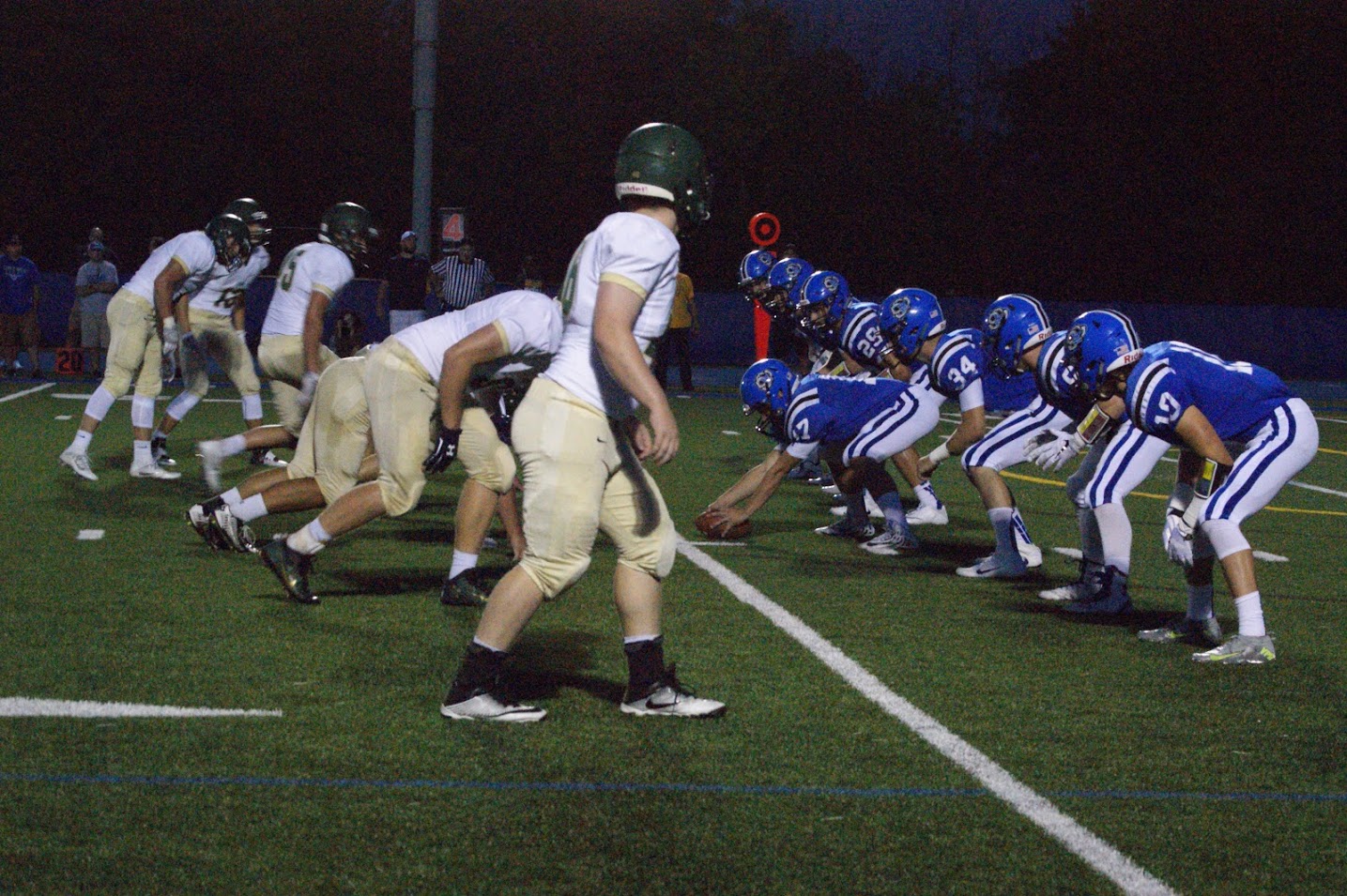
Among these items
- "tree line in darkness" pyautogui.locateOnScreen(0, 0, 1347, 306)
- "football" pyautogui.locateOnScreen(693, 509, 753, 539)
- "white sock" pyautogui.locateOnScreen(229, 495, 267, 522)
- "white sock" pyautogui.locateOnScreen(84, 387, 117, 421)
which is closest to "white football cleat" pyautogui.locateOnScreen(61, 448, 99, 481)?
"white sock" pyautogui.locateOnScreen(84, 387, 117, 421)

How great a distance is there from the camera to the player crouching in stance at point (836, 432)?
9445mm

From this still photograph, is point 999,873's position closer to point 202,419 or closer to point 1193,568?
point 1193,568

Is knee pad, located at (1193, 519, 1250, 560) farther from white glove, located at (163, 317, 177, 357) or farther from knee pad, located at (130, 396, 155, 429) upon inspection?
knee pad, located at (130, 396, 155, 429)

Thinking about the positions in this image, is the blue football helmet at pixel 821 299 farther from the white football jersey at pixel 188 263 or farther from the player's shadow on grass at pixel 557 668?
the player's shadow on grass at pixel 557 668

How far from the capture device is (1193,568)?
705 cm

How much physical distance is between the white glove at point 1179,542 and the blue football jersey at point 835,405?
8.88 ft

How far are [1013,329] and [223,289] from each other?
595cm

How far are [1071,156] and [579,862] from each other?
40269mm

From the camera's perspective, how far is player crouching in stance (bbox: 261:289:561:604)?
7086 millimetres

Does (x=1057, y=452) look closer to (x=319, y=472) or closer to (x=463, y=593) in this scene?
(x=463, y=593)

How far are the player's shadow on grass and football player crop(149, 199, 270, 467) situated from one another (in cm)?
561

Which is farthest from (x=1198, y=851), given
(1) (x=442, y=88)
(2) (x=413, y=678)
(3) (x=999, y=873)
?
(1) (x=442, y=88)

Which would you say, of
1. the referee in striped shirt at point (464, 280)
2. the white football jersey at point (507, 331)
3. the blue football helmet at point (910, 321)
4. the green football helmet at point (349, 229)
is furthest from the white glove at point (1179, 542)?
the referee in striped shirt at point (464, 280)

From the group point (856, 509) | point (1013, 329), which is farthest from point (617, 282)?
point (856, 509)
